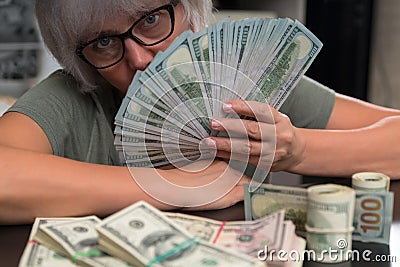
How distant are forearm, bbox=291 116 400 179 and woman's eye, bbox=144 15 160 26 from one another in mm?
426

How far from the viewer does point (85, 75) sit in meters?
1.68

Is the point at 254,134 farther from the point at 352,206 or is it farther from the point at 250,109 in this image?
the point at 352,206

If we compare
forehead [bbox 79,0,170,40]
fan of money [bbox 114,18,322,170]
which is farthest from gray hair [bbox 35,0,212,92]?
fan of money [bbox 114,18,322,170]

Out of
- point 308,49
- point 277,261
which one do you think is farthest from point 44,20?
point 277,261

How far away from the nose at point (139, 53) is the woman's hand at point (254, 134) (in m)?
0.28

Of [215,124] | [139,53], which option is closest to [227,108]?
[215,124]

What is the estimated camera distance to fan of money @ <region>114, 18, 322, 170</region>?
1.35 meters

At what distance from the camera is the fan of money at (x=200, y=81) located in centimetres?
135

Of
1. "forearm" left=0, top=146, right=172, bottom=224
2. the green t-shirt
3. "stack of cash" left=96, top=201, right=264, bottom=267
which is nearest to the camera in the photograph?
"stack of cash" left=96, top=201, right=264, bottom=267

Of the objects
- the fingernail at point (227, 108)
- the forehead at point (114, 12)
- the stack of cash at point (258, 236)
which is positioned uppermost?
the forehead at point (114, 12)

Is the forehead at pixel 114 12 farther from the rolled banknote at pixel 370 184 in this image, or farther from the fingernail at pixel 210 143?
the rolled banknote at pixel 370 184

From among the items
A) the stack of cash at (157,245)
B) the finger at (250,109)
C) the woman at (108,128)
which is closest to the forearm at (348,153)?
the woman at (108,128)

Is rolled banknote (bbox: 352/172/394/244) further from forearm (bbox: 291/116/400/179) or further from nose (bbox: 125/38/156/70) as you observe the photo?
nose (bbox: 125/38/156/70)

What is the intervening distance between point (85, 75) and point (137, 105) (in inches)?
14.6
